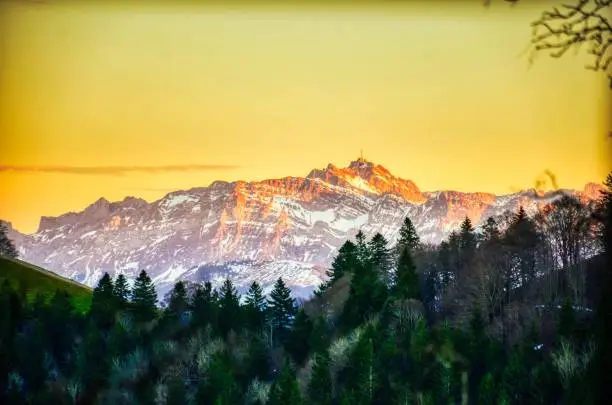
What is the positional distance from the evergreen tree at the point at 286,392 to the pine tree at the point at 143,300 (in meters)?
28.6

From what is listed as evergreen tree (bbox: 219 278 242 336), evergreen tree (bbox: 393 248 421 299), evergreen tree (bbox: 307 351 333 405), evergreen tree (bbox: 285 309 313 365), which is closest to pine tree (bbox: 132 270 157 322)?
evergreen tree (bbox: 219 278 242 336)

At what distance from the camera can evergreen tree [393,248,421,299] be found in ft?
254

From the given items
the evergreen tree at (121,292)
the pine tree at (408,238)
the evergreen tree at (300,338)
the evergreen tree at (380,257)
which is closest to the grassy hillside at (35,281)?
the evergreen tree at (121,292)

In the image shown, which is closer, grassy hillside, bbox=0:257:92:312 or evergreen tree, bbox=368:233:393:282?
evergreen tree, bbox=368:233:393:282

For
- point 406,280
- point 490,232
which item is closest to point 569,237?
point 406,280

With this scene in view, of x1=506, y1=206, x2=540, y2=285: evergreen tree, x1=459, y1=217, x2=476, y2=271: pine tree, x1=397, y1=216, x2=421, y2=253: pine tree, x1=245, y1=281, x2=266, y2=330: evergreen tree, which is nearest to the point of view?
x1=506, y1=206, x2=540, y2=285: evergreen tree

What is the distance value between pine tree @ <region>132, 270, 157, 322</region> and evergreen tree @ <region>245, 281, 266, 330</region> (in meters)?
9.13

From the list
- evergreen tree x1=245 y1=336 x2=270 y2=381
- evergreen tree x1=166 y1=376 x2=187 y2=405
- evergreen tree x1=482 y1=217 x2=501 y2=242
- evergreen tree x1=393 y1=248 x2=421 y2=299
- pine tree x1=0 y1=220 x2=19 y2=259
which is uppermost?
pine tree x1=0 y1=220 x2=19 y2=259

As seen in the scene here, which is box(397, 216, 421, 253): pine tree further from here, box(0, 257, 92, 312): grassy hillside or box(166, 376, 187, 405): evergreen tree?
box(0, 257, 92, 312): grassy hillside

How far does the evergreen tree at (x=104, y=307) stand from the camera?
284 feet

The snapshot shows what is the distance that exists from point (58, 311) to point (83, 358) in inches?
503

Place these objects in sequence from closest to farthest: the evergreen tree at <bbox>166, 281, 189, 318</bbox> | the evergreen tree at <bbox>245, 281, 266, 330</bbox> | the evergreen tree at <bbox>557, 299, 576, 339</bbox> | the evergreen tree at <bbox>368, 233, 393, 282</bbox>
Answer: the evergreen tree at <bbox>557, 299, 576, 339</bbox>, the evergreen tree at <bbox>245, 281, 266, 330</bbox>, the evergreen tree at <bbox>166, 281, 189, 318</bbox>, the evergreen tree at <bbox>368, 233, 393, 282</bbox>

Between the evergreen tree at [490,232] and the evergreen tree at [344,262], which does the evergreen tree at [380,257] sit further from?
the evergreen tree at [490,232]

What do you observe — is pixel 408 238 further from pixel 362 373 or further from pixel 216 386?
pixel 216 386
